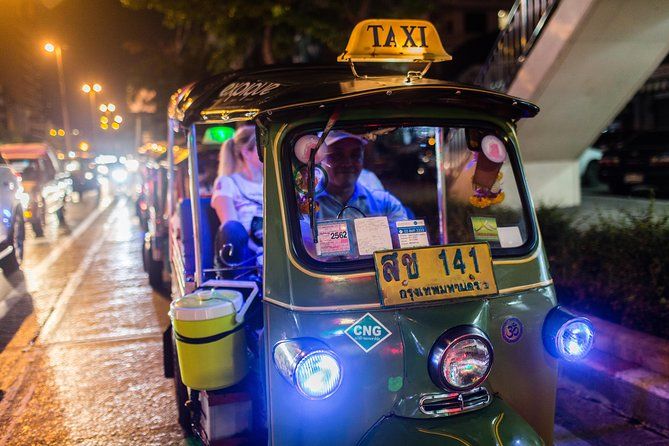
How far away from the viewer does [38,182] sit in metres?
15.4

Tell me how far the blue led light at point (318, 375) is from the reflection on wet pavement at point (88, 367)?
6.74ft

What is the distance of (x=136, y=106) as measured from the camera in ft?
104

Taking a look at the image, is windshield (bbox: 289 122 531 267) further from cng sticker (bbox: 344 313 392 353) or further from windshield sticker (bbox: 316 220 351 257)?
cng sticker (bbox: 344 313 392 353)

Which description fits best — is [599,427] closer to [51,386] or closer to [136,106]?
[51,386]

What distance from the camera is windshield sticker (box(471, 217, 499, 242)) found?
10.2ft

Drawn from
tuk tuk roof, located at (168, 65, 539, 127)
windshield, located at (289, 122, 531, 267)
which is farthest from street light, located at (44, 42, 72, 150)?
windshield, located at (289, 122, 531, 267)

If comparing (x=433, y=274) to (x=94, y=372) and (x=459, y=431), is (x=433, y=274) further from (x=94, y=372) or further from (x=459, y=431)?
(x=94, y=372)

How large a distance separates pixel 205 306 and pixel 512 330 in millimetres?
1447

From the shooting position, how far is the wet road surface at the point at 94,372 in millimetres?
4168

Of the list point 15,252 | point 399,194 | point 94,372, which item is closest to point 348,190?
point 399,194

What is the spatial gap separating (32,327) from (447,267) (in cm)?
560

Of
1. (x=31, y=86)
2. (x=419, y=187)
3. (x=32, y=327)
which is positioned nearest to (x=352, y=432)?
(x=419, y=187)

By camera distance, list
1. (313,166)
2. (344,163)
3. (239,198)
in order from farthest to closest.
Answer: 1. (239,198)
2. (344,163)
3. (313,166)

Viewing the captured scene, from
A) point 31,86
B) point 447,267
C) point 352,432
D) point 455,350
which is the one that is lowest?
point 352,432
